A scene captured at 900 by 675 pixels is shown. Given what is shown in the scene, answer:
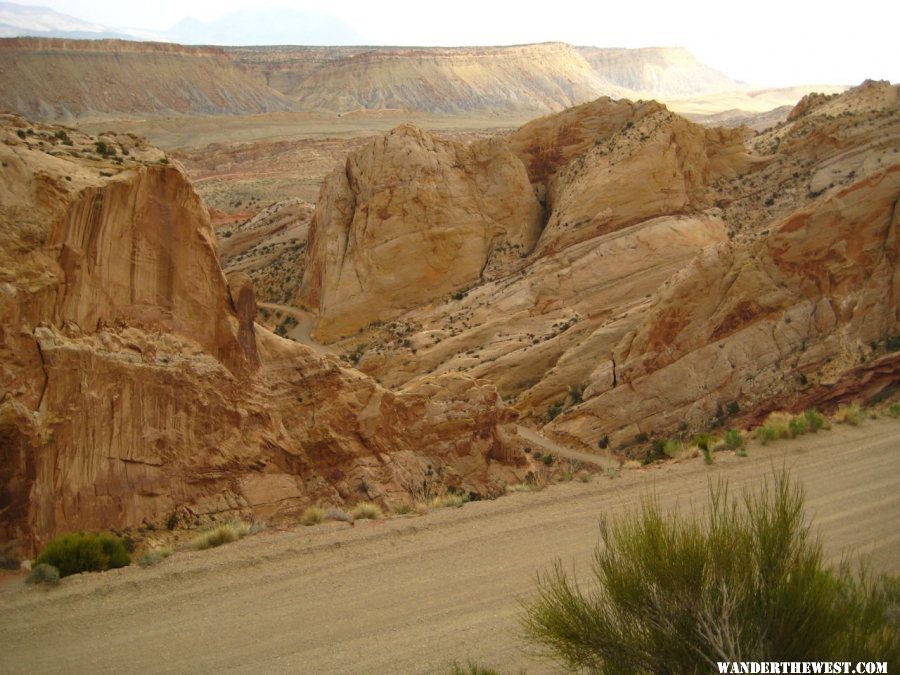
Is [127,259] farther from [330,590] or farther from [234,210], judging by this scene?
[234,210]

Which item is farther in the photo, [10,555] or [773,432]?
[773,432]

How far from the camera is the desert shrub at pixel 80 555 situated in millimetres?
10852

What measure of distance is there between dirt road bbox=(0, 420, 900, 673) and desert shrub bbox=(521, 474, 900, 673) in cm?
189

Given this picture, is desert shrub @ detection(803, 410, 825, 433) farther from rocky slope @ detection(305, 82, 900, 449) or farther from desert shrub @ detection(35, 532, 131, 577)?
desert shrub @ detection(35, 532, 131, 577)

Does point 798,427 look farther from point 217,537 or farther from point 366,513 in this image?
point 217,537

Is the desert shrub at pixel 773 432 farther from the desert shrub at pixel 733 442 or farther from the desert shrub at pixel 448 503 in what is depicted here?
the desert shrub at pixel 448 503

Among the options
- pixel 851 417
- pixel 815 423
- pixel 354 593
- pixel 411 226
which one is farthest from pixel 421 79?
pixel 354 593

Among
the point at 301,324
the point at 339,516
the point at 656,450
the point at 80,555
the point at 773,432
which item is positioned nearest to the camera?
the point at 80,555

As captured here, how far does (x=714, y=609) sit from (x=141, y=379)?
1016 centimetres

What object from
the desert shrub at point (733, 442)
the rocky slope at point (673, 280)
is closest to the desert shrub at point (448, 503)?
the desert shrub at point (733, 442)

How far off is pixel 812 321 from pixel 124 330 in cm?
1767

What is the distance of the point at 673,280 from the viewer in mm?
26938

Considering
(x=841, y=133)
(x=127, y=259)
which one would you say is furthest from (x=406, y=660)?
(x=841, y=133)

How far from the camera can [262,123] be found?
119 meters
